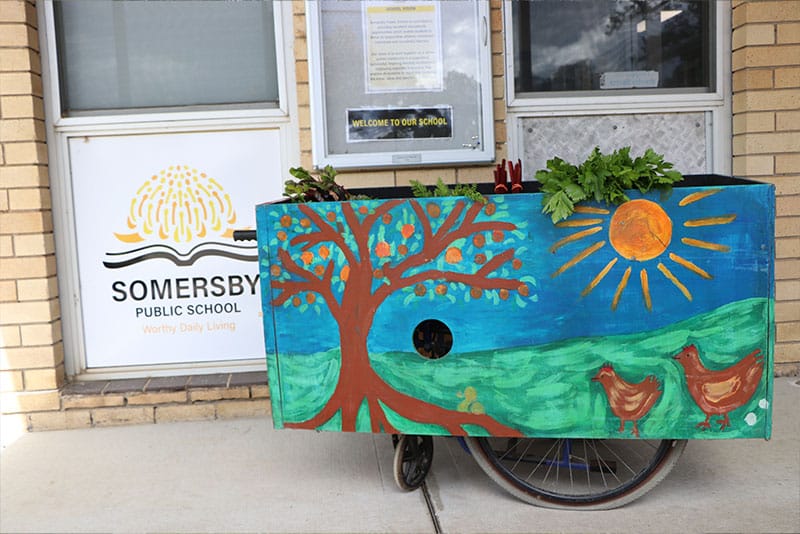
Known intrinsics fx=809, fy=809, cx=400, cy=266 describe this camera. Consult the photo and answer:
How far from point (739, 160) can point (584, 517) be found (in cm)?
290

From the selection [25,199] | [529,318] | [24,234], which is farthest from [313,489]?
[25,199]

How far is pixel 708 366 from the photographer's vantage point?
3.28m

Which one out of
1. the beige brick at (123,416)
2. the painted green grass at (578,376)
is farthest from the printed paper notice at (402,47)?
the beige brick at (123,416)

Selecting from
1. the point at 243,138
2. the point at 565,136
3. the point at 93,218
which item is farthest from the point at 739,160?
the point at 93,218

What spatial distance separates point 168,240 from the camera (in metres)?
5.05

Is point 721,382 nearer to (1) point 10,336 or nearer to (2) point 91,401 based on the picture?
(2) point 91,401

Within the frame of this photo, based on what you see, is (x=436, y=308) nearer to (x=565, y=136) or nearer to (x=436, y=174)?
(x=436, y=174)

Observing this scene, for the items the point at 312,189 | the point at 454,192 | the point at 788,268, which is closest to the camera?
the point at 454,192

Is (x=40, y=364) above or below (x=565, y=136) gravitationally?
below

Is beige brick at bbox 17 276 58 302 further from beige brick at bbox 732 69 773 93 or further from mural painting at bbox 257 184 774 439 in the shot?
beige brick at bbox 732 69 773 93

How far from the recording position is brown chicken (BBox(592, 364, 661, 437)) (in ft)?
10.9

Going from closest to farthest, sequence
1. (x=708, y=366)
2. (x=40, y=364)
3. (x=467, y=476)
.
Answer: (x=708, y=366) → (x=467, y=476) → (x=40, y=364)

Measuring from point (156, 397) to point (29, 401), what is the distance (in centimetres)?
74

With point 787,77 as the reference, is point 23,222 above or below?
below
